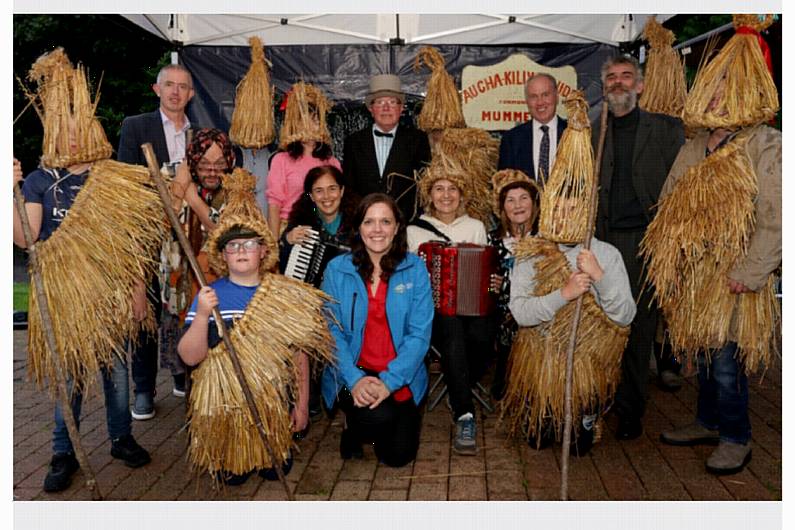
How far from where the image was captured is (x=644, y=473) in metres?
3.28

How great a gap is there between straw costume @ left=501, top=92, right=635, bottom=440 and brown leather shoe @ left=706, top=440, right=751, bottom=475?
541mm

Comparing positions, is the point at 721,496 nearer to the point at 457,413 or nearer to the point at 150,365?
the point at 457,413

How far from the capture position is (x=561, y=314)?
342 centimetres

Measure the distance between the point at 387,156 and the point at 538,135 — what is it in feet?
3.14

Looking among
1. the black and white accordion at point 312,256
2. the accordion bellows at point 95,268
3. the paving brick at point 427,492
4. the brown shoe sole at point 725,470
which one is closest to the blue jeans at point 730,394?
the brown shoe sole at point 725,470

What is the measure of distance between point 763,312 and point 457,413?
4.98ft

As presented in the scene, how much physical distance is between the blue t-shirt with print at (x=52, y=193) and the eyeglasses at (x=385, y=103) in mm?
1986

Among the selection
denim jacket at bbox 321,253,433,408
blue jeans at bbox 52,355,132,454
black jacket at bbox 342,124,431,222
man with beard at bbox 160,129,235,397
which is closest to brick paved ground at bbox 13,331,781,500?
blue jeans at bbox 52,355,132,454

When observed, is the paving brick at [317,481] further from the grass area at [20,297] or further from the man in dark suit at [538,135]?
the grass area at [20,297]

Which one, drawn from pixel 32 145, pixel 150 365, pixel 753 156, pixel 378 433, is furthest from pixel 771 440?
pixel 32 145

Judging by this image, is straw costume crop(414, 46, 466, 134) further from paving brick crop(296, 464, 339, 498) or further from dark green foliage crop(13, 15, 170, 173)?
dark green foliage crop(13, 15, 170, 173)

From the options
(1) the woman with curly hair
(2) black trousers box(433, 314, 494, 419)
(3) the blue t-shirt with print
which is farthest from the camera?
(1) the woman with curly hair

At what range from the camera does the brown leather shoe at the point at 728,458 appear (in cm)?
323

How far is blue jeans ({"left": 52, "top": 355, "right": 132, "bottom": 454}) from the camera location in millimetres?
3227
